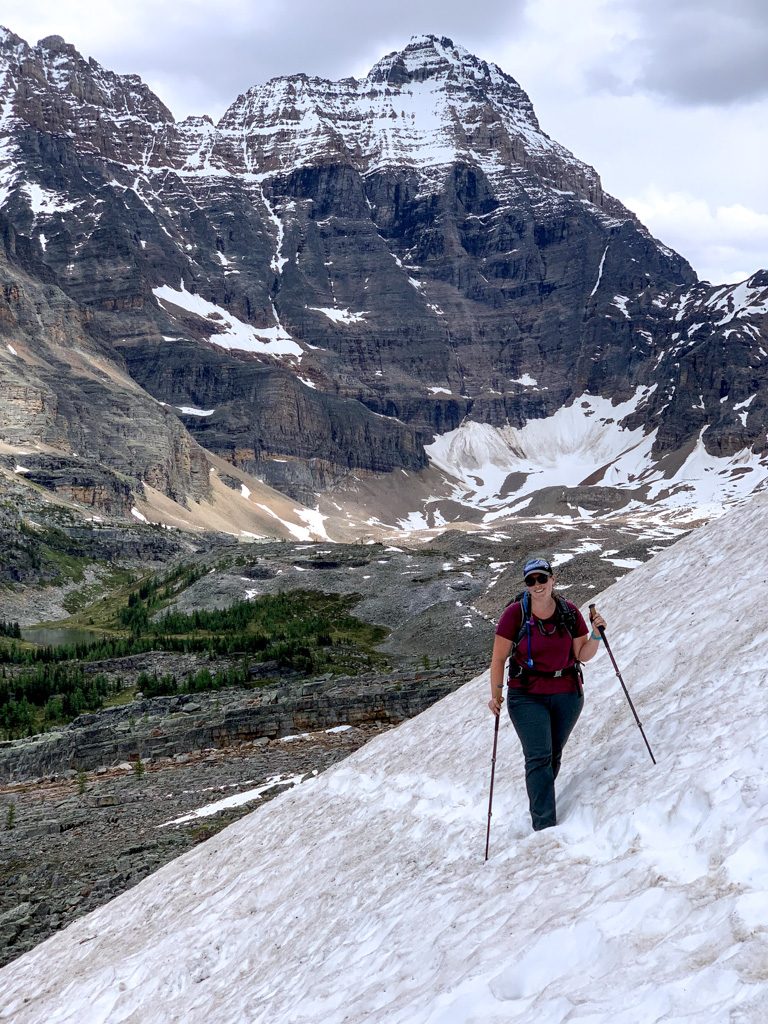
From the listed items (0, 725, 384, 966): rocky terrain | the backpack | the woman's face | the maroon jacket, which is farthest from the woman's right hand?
(0, 725, 384, 966): rocky terrain

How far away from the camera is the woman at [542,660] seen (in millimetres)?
11453

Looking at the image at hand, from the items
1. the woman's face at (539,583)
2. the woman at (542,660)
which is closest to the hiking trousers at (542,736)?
the woman at (542,660)

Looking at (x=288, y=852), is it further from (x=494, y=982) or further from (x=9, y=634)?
(x=9, y=634)

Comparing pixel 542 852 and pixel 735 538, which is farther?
pixel 735 538

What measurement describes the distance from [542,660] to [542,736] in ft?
2.90

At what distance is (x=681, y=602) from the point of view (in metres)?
17.1

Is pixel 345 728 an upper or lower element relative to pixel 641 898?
lower

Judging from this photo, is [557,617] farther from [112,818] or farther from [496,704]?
[112,818]

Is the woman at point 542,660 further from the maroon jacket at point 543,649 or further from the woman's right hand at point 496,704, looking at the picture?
the woman's right hand at point 496,704

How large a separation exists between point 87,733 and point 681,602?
3521cm

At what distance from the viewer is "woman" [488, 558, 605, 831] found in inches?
451

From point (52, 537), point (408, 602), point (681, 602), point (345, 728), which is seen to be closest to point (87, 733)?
point (345, 728)

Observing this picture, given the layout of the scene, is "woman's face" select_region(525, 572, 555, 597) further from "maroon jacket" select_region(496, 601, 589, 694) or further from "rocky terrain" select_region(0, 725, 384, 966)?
"rocky terrain" select_region(0, 725, 384, 966)

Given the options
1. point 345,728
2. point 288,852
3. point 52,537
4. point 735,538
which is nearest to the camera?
point 288,852
